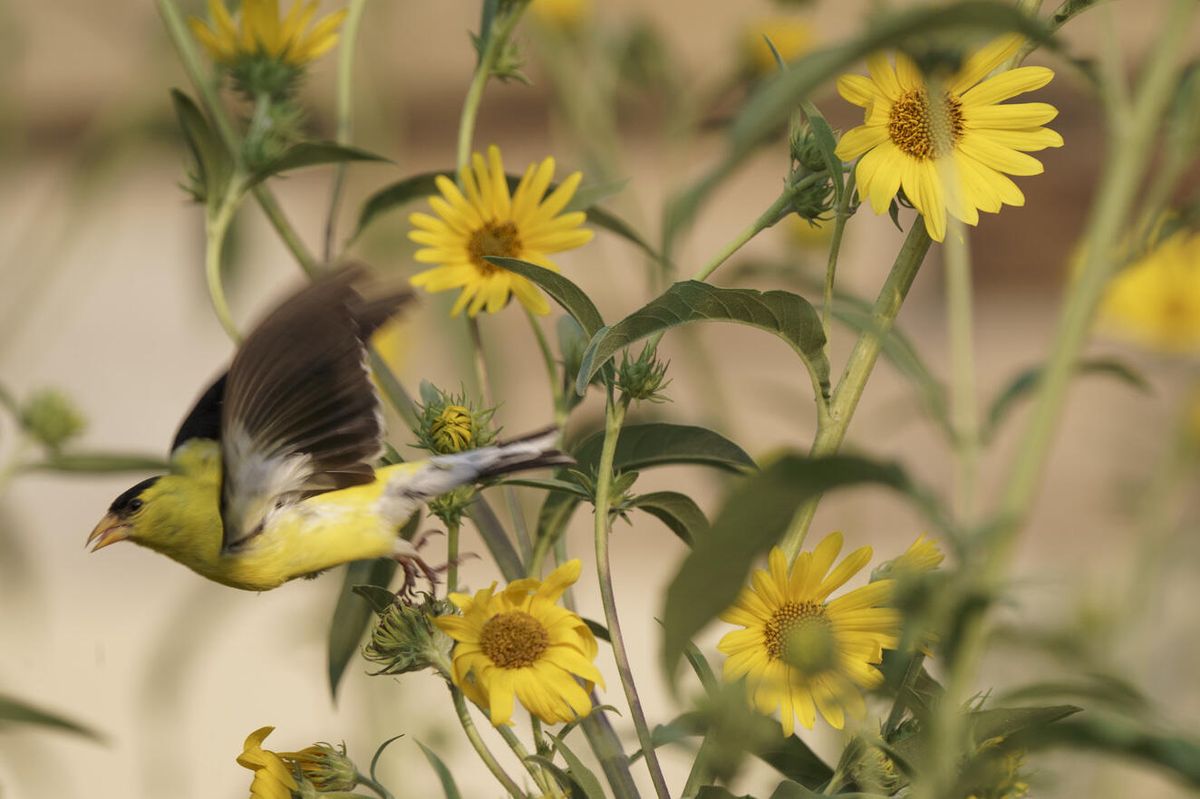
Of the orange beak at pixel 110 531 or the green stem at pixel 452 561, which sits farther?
the orange beak at pixel 110 531

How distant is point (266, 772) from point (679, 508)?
0.17 m

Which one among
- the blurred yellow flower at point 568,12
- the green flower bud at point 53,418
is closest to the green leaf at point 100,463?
the green flower bud at point 53,418

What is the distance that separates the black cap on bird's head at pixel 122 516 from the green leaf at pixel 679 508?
0.90 ft

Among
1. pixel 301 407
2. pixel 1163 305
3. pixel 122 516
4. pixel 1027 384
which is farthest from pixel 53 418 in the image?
pixel 1163 305

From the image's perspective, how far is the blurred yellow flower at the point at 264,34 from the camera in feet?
2.17

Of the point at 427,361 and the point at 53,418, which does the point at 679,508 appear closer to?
the point at 53,418

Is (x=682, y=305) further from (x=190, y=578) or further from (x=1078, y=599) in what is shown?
(x=190, y=578)

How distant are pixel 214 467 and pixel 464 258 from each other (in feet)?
0.62

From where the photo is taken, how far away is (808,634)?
425 millimetres

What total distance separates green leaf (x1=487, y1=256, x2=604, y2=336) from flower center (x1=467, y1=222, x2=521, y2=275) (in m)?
0.10

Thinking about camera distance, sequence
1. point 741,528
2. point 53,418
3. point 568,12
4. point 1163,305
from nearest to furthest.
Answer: point 741,528 < point 53,418 < point 568,12 < point 1163,305

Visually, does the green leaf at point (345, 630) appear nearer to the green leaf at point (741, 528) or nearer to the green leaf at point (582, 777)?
the green leaf at point (582, 777)

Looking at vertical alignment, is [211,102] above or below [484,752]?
above

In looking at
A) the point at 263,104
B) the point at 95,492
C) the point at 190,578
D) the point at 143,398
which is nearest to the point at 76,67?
the point at 143,398
